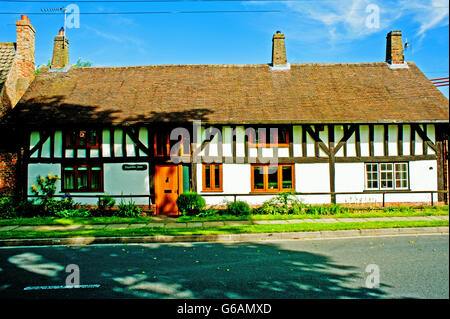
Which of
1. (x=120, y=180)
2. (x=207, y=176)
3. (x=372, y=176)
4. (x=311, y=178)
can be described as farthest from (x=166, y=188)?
(x=372, y=176)

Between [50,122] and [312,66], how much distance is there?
47.8 ft

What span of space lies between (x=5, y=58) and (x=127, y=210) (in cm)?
1126

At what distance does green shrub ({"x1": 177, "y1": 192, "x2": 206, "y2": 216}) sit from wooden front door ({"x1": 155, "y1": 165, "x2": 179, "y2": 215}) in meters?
1.23

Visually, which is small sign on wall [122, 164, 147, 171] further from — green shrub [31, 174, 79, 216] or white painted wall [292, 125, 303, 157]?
white painted wall [292, 125, 303, 157]

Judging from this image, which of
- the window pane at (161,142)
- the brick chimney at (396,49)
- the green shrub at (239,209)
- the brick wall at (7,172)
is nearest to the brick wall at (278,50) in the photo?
the brick chimney at (396,49)

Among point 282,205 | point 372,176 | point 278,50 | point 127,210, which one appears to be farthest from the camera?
point 278,50

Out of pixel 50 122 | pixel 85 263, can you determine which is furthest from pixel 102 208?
pixel 85 263

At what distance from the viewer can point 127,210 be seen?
13656mm

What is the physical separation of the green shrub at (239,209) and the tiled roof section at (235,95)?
3681 millimetres

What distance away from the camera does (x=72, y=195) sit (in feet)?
46.3

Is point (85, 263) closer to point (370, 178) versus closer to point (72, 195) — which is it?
point (72, 195)

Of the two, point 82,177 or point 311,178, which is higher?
point 82,177

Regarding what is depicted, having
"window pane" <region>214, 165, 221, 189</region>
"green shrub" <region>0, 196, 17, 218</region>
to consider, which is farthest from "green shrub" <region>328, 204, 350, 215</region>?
"green shrub" <region>0, 196, 17, 218</region>

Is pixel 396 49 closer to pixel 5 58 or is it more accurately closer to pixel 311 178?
pixel 311 178
